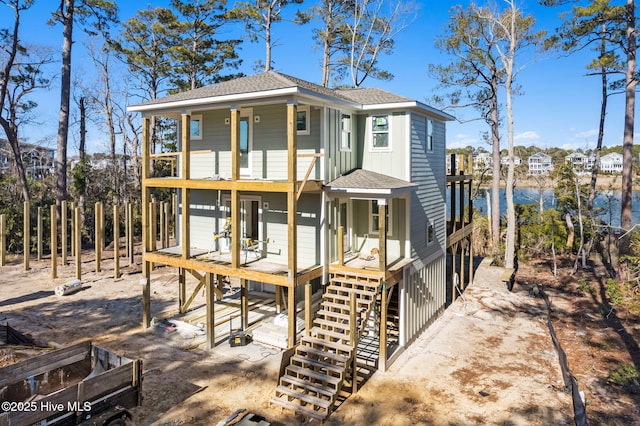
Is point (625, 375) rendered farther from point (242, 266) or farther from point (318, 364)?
point (242, 266)

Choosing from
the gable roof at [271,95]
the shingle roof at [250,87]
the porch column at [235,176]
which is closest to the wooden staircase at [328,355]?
the porch column at [235,176]

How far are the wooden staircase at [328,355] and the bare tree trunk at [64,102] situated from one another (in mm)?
20905

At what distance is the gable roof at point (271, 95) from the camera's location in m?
10.5

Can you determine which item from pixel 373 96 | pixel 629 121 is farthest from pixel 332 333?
pixel 629 121

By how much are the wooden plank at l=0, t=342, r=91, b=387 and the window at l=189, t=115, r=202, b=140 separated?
788cm

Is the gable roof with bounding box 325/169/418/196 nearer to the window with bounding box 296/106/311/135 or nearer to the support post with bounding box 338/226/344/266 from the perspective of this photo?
the support post with bounding box 338/226/344/266

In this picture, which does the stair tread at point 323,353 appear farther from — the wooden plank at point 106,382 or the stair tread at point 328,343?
the wooden plank at point 106,382

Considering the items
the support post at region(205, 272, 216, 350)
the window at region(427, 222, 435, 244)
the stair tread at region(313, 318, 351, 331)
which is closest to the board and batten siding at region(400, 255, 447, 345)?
the window at region(427, 222, 435, 244)

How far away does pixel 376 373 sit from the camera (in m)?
11.0

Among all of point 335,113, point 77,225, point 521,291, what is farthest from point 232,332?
point 521,291

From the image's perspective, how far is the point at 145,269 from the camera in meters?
13.9

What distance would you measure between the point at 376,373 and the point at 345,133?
282 inches

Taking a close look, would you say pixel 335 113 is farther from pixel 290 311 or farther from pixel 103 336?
pixel 103 336

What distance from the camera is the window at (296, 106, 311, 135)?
12305mm
